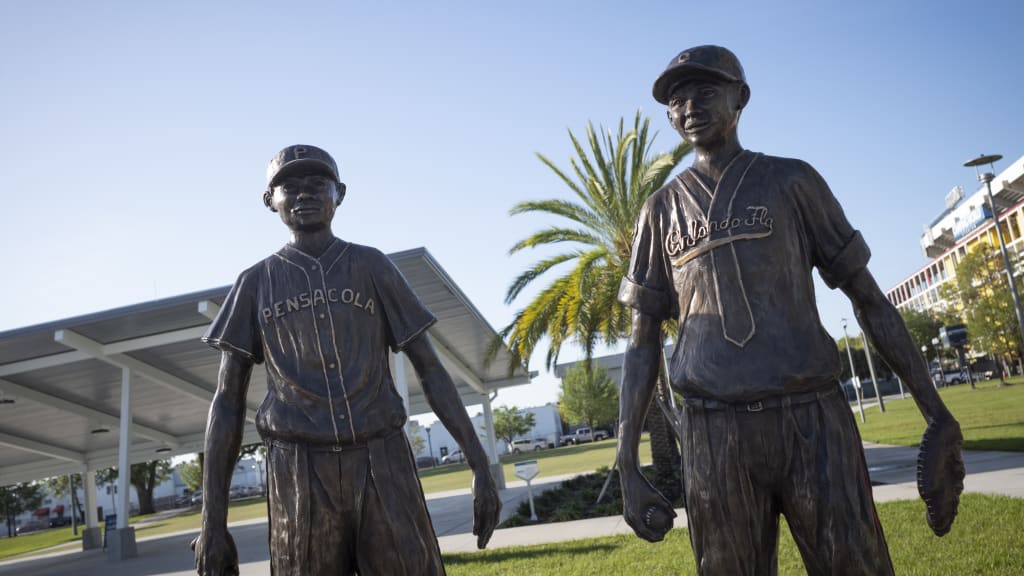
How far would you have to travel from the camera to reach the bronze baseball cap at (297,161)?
9.70 ft

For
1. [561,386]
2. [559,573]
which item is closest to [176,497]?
[561,386]

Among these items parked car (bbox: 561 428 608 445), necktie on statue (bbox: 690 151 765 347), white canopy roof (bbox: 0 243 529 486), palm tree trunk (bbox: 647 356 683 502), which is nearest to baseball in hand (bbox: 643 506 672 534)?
necktie on statue (bbox: 690 151 765 347)

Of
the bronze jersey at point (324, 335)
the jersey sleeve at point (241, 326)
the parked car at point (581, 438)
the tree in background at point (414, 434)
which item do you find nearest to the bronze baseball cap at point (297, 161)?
the bronze jersey at point (324, 335)

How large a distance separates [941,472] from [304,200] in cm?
242

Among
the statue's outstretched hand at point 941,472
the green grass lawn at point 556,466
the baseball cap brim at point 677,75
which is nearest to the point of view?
the statue's outstretched hand at point 941,472

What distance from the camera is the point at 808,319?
7.84 feet

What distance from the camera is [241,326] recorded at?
115 inches

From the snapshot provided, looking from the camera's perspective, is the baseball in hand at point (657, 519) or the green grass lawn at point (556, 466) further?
the green grass lawn at point (556, 466)

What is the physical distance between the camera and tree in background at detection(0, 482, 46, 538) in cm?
5259

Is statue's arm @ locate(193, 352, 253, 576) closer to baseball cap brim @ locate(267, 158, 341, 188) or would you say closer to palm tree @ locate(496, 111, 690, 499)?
baseball cap brim @ locate(267, 158, 341, 188)

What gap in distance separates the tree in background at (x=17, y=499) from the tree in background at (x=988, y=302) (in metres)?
61.0

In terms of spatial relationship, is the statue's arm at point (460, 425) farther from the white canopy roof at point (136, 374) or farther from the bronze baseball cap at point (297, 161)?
the white canopy roof at point (136, 374)

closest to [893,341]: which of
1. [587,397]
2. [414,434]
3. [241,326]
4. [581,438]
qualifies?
[241,326]

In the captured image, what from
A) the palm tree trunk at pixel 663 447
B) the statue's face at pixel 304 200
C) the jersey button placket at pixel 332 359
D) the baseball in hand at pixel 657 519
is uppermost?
the statue's face at pixel 304 200
